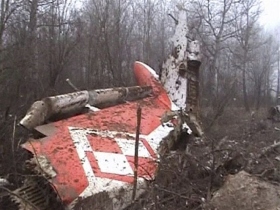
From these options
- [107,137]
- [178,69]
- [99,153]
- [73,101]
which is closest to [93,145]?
[99,153]

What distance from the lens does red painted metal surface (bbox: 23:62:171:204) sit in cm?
355

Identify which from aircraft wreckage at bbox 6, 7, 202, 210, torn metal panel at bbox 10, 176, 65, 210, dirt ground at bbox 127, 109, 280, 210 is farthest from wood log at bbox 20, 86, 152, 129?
dirt ground at bbox 127, 109, 280, 210

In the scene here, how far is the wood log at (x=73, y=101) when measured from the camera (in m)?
4.26

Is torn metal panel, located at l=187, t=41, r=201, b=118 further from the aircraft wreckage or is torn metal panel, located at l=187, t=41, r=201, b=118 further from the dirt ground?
the dirt ground

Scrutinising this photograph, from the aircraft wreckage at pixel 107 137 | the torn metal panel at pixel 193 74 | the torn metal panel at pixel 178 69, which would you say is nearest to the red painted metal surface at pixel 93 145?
the aircraft wreckage at pixel 107 137

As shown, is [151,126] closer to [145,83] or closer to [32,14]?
[145,83]

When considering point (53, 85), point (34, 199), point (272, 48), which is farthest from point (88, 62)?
point (272, 48)

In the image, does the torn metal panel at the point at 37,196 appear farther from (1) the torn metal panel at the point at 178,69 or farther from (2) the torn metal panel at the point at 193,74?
(2) the torn metal panel at the point at 193,74

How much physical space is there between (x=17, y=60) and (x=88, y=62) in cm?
686

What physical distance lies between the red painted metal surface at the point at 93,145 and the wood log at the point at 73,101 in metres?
0.15

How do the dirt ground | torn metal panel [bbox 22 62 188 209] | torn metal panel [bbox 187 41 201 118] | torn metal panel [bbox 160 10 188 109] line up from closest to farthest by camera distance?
the dirt ground < torn metal panel [bbox 22 62 188 209] < torn metal panel [bbox 160 10 188 109] < torn metal panel [bbox 187 41 201 118]

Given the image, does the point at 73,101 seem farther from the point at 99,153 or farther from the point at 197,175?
the point at 197,175

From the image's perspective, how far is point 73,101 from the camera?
479cm

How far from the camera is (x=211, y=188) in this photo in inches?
136
